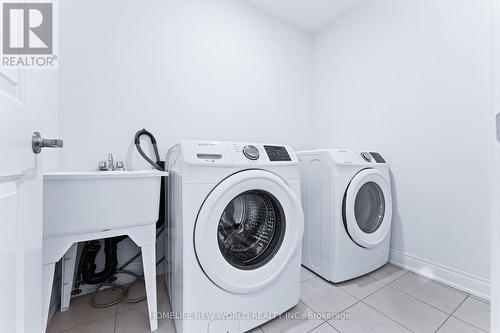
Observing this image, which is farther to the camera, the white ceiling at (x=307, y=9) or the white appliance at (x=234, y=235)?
the white ceiling at (x=307, y=9)

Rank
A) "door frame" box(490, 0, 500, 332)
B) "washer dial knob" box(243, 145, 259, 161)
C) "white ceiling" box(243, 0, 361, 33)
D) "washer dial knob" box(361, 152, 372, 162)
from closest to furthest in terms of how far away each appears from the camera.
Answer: "door frame" box(490, 0, 500, 332)
"washer dial knob" box(243, 145, 259, 161)
"washer dial knob" box(361, 152, 372, 162)
"white ceiling" box(243, 0, 361, 33)

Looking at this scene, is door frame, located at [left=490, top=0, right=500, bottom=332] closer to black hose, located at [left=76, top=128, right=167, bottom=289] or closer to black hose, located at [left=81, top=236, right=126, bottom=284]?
black hose, located at [left=76, top=128, right=167, bottom=289]

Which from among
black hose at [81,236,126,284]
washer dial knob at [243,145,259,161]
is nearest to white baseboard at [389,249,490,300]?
washer dial knob at [243,145,259,161]

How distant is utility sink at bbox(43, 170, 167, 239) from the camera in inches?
33.2

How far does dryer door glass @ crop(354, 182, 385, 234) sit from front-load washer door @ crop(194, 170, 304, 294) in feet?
2.27

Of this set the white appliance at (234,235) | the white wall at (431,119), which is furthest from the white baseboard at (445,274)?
the white appliance at (234,235)

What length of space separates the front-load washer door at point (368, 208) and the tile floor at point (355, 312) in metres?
0.31

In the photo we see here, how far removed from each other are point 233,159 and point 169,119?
2.90 feet

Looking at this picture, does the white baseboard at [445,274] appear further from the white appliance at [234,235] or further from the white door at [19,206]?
the white door at [19,206]

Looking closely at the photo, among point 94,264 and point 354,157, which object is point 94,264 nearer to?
point 94,264

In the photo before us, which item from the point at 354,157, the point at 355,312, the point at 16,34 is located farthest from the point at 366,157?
the point at 16,34

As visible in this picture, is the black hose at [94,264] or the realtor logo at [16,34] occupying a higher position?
the realtor logo at [16,34]

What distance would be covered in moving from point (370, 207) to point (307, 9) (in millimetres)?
1845

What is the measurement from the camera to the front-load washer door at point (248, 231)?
33.2 inches
